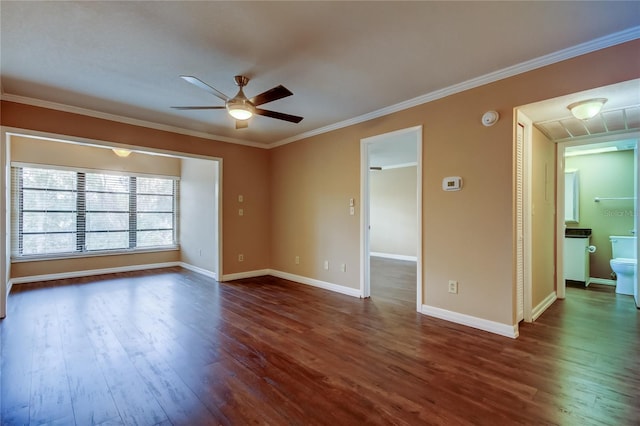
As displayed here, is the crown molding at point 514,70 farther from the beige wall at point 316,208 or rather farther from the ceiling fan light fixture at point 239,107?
the ceiling fan light fixture at point 239,107

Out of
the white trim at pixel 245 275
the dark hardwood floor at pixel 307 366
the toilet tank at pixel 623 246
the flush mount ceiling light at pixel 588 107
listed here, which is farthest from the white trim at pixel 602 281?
the white trim at pixel 245 275

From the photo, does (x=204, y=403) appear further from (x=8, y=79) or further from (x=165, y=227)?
(x=165, y=227)

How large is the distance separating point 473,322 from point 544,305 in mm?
1335

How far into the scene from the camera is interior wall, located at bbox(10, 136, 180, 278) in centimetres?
500

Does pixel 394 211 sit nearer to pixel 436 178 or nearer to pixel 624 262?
pixel 624 262

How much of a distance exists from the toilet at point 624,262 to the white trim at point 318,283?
373cm

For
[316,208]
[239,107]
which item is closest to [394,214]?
[316,208]

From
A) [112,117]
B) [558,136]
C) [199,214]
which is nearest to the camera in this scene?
[558,136]

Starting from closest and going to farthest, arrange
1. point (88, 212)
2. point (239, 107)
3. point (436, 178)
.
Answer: point (239, 107) < point (436, 178) < point (88, 212)

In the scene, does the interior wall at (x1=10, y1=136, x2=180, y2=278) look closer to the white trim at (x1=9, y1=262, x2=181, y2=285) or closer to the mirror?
the white trim at (x1=9, y1=262, x2=181, y2=285)

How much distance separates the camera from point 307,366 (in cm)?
226

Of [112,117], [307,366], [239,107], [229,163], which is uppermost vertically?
[112,117]

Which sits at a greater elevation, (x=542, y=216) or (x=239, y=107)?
(x=239, y=107)

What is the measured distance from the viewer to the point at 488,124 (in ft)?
9.57
